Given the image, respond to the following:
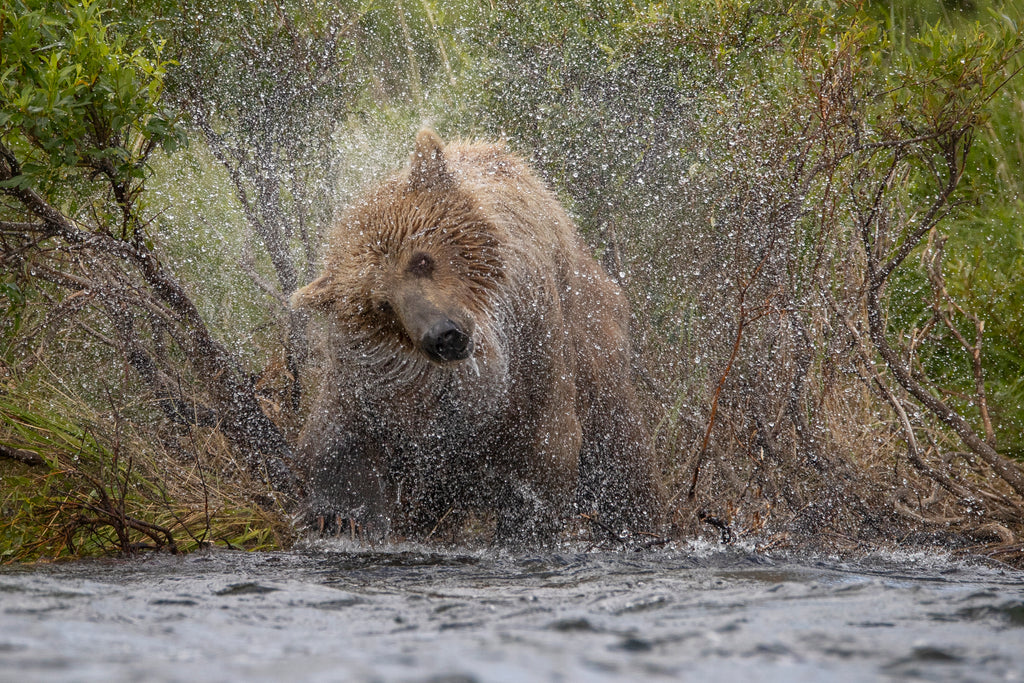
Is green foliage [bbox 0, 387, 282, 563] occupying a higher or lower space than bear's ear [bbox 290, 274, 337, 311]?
lower

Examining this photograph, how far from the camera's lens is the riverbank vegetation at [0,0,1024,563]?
14.9 ft

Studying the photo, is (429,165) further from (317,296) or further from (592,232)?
(592,232)

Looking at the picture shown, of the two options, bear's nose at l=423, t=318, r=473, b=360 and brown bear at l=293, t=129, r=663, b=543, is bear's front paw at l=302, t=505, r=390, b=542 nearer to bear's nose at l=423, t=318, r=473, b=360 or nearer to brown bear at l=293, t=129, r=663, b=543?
brown bear at l=293, t=129, r=663, b=543

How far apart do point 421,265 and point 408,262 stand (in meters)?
0.06

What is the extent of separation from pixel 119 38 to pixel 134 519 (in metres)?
2.09

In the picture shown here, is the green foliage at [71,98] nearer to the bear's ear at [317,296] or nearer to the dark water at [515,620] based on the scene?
the bear's ear at [317,296]

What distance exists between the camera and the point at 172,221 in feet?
20.3

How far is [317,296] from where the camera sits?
4.70 meters

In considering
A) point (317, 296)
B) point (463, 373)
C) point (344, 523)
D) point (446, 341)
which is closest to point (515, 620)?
point (446, 341)

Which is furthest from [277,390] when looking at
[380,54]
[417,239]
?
[380,54]

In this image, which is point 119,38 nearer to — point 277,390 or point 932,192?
point 277,390

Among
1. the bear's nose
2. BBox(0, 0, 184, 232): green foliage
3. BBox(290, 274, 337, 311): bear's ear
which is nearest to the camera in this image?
BBox(0, 0, 184, 232): green foliage

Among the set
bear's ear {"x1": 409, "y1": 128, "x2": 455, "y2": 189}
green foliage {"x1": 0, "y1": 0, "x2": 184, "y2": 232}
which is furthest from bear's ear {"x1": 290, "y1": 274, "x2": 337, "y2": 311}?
green foliage {"x1": 0, "y1": 0, "x2": 184, "y2": 232}

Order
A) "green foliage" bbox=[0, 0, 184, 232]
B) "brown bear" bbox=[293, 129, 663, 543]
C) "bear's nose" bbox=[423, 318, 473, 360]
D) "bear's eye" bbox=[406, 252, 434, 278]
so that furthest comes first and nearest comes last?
"brown bear" bbox=[293, 129, 663, 543], "bear's eye" bbox=[406, 252, 434, 278], "bear's nose" bbox=[423, 318, 473, 360], "green foliage" bbox=[0, 0, 184, 232]
